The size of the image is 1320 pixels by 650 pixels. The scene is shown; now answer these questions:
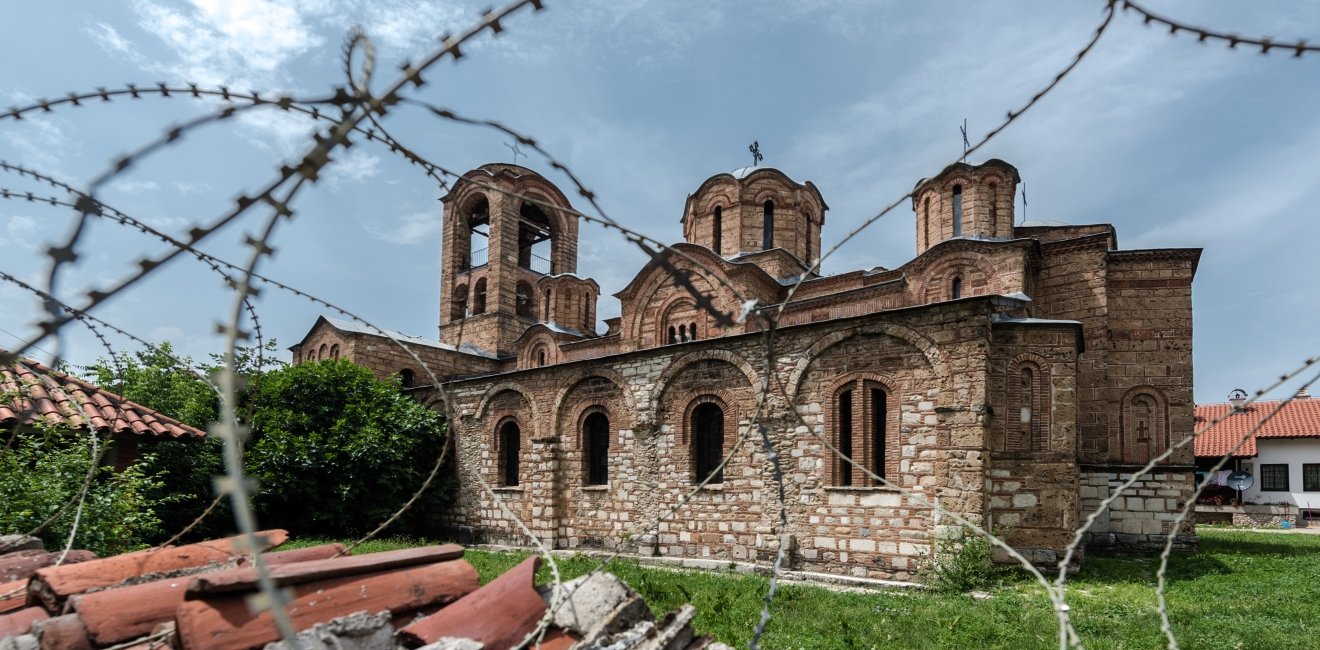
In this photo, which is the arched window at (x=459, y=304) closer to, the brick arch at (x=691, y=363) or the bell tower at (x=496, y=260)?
the bell tower at (x=496, y=260)

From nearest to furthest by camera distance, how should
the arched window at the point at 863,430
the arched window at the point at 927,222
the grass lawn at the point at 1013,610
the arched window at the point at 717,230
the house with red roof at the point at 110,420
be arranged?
1. the grass lawn at the point at 1013,610
2. the house with red roof at the point at 110,420
3. the arched window at the point at 863,430
4. the arched window at the point at 927,222
5. the arched window at the point at 717,230

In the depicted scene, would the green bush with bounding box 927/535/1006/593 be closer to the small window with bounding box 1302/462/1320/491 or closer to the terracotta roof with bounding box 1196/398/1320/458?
the terracotta roof with bounding box 1196/398/1320/458

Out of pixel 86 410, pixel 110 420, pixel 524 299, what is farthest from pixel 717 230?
pixel 86 410

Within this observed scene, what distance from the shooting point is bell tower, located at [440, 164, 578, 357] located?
2478 centimetres

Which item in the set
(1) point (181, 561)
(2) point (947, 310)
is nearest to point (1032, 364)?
(2) point (947, 310)

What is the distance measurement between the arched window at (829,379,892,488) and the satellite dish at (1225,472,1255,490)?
72.1ft

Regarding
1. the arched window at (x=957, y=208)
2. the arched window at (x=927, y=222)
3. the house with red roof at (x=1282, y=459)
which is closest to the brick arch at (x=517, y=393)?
the arched window at (x=927, y=222)

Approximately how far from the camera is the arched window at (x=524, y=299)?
26.1 metres

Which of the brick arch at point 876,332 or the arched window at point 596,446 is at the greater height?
the brick arch at point 876,332

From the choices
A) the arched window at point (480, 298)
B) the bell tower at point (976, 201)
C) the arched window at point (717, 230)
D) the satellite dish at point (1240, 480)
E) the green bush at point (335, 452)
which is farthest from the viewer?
the arched window at point (480, 298)

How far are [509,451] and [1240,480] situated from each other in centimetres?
2528

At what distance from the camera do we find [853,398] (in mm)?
11109

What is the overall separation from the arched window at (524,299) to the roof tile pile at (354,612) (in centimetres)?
2263

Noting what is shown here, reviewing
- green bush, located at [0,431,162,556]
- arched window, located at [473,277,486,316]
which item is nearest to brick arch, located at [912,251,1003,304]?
green bush, located at [0,431,162,556]
